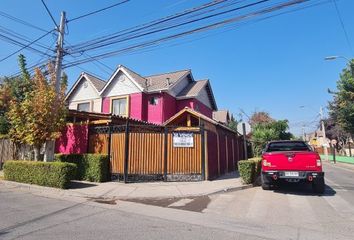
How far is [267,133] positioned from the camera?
29.4 metres

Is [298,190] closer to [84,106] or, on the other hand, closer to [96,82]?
[84,106]

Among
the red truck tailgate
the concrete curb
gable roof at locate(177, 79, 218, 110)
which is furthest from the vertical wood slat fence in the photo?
gable roof at locate(177, 79, 218, 110)

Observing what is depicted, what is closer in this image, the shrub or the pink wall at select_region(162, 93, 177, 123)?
the shrub

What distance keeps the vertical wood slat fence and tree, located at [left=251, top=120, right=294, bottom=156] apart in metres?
14.6

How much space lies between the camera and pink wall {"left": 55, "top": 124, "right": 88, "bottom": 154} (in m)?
15.1

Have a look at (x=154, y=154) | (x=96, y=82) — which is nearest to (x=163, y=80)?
(x=96, y=82)

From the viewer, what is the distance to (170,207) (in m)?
8.60

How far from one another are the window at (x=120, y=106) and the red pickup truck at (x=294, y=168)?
51.5 ft

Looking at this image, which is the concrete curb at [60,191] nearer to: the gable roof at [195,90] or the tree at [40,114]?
the tree at [40,114]

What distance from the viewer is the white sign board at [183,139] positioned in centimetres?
1370

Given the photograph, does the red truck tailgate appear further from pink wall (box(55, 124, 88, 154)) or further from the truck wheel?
pink wall (box(55, 124, 88, 154))

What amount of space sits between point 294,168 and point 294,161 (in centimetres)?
25

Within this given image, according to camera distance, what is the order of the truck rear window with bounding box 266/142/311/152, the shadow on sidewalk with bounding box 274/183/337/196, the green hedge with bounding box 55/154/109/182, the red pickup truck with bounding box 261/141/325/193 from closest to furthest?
1. the red pickup truck with bounding box 261/141/325/193
2. the shadow on sidewalk with bounding box 274/183/337/196
3. the truck rear window with bounding box 266/142/311/152
4. the green hedge with bounding box 55/154/109/182

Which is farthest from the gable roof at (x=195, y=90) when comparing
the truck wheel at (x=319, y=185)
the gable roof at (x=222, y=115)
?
the truck wheel at (x=319, y=185)
